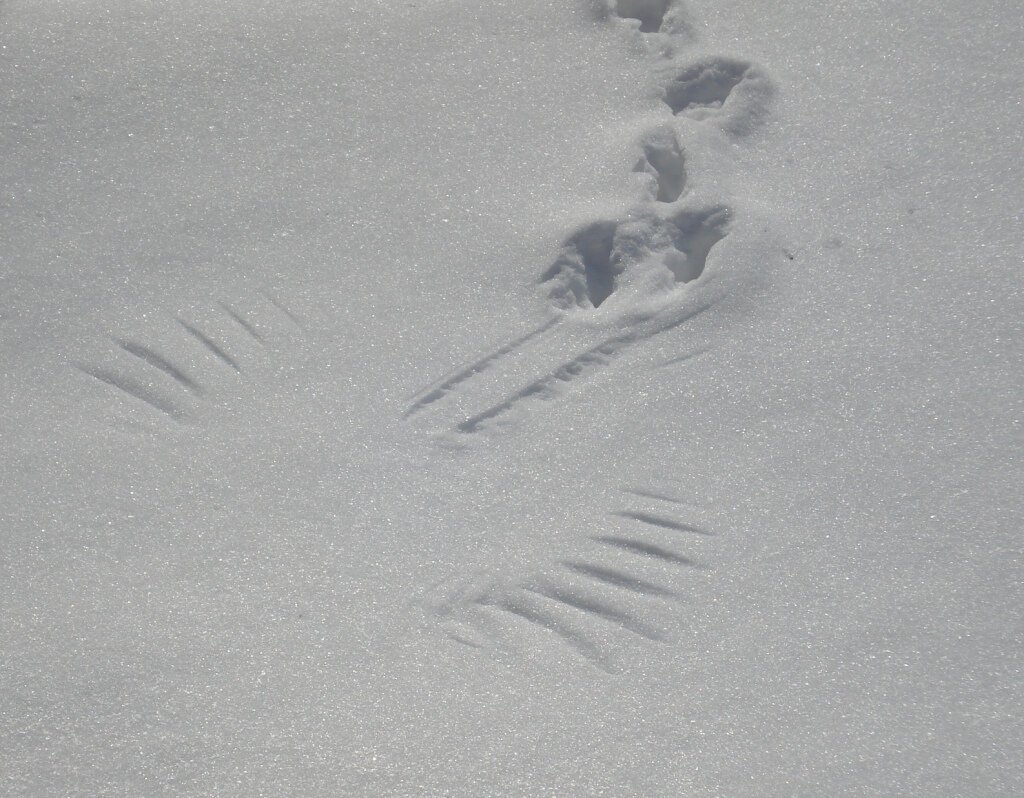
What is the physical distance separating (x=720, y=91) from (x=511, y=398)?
60 cm

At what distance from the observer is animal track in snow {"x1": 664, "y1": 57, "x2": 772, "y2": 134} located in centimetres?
142

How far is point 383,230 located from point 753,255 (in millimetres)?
508

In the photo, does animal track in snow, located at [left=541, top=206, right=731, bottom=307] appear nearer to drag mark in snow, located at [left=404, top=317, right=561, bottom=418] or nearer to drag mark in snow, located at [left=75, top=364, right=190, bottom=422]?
drag mark in snow, located at [left=404, top=317, right=561, bottom=418]

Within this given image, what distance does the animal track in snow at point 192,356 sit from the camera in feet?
4.04

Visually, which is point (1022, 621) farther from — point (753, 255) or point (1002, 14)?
point (1002, 14)

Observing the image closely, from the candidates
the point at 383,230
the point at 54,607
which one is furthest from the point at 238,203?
the point at 54,607

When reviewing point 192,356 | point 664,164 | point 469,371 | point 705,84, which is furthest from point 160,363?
point 705,84

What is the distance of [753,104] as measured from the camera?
143 centimetres

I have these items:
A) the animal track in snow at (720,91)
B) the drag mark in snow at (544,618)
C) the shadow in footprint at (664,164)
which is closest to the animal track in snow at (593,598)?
the drag mark in snow at (544,618)

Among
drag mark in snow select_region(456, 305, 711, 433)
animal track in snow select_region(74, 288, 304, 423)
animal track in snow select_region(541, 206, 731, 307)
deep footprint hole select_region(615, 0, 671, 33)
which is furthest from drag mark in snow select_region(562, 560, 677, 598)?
deep footprint hole select_region(615, 0, 671, 33)

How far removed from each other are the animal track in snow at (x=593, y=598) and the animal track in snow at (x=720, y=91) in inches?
25.3

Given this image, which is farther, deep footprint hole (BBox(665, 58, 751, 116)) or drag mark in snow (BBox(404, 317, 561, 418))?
deep footprint hole (BBox(665, 58, 751, 116))

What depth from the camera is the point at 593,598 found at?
1081 millimetres

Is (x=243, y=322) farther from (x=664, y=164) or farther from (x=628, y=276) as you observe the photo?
(x=664, y=164)
